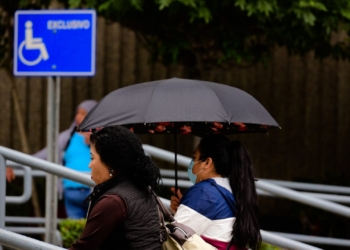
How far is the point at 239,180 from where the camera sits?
394 centimetres

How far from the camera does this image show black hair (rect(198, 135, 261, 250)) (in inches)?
152

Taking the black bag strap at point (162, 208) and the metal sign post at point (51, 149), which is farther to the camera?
the metal sign post at point (51, 149)

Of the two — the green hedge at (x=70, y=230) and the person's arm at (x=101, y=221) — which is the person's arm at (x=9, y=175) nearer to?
the green hedge at (x=70, y=230)

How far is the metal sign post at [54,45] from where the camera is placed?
19.3 ft

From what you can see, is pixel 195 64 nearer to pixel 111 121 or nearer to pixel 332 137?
pixel 332 137

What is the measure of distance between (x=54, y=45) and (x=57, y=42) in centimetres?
3

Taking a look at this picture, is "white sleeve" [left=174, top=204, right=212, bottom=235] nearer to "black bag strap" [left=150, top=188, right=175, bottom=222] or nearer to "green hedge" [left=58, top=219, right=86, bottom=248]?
"black bag strap" [left=150, top=188, right=175, bottom=222]

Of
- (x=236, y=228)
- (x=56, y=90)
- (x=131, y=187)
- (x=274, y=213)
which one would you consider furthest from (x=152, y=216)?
(x=274, y=213)

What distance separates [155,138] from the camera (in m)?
11.5

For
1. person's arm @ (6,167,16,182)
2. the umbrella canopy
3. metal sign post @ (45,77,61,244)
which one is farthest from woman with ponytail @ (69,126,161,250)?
person's arm @ (6,167,16,182)

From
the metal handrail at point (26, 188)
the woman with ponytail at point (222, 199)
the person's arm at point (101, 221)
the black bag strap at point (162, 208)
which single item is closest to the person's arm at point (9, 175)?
the metal handrail at point (26, 188)

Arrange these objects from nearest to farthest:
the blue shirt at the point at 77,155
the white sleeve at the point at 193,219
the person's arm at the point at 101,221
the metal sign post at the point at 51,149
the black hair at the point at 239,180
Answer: the person's arm at the point at 101,221 < the white sleeve at the point at 193,219 < the black hair at the point at 239,180 < the metal sign post at the point at 51,149 < the blue shirt at the point at 77,155

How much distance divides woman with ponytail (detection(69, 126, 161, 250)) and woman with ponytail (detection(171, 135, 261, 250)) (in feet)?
1.39

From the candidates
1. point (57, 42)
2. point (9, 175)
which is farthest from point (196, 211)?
point (9, 175)
